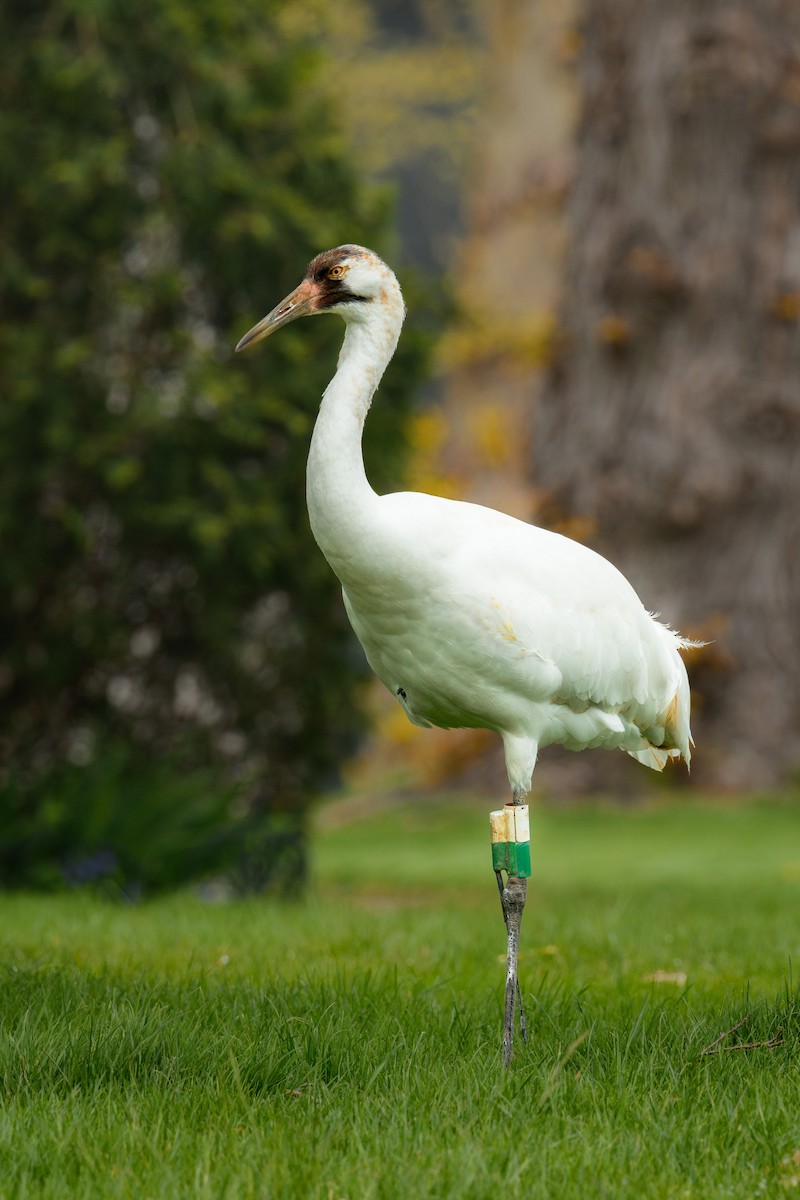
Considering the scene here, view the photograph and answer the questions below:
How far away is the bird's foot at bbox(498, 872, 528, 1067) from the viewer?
12.9ft

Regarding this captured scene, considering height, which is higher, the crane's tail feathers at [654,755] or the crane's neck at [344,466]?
the crane's neck at [344,466]

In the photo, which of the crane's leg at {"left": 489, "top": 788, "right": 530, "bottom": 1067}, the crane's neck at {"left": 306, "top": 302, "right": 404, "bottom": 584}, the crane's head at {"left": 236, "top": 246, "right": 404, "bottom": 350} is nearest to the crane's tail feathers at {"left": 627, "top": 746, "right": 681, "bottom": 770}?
the crane's leg at {"left": 489, "top": 788, "right": 530, "bottom": 1067}

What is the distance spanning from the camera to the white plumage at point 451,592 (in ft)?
13.7

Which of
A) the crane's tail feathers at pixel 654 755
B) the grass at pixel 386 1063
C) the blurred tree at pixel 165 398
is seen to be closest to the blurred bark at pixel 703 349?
the blurred tree at pixel 165 398

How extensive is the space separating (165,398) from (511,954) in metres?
5.05

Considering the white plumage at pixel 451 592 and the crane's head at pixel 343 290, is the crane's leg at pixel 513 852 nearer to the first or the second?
the white plumage at pixel 451 592

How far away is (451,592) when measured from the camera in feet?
13.7

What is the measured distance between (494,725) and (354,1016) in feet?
3.08

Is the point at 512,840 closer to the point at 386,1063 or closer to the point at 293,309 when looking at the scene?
the point at 386,1063

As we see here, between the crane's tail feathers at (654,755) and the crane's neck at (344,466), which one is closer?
the crane's neck at (344,466)

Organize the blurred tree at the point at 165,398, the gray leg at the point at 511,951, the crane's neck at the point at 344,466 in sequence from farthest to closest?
the blurred tree at the point at 165,398, the crane's neck at the point at 344,466, the gray leg at the point at 511,951

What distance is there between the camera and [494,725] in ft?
14.7

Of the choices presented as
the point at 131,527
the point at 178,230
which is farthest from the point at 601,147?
the point at 131,527

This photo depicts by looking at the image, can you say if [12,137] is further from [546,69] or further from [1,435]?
[546,69]
